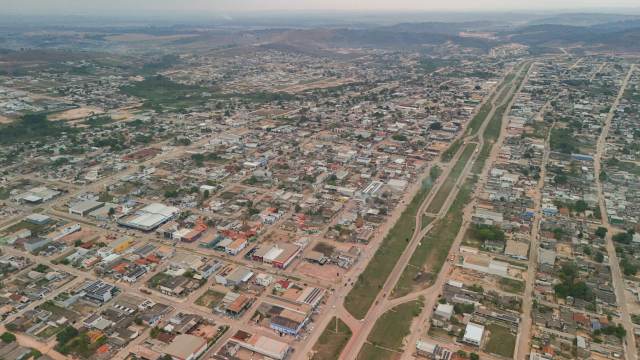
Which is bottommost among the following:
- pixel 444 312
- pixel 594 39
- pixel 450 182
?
pixel 444 312

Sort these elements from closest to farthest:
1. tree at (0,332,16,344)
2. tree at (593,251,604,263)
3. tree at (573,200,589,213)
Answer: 1. tree at (0,332,16,344)
2. tree at (593,251,604,263)
3. tree at (573,200,589,213)

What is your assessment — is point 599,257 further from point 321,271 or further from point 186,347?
point 186,347

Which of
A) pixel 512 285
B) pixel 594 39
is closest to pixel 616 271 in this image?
pixel 512 285

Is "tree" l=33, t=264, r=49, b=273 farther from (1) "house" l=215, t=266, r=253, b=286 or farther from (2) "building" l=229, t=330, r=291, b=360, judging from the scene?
(2) "building" l=229, t=330, r=291, b=360

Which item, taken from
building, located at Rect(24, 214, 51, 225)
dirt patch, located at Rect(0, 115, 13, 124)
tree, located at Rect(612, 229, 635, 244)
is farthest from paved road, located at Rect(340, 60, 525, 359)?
dirt patch, located at Rect(0, 115, 13, 124)

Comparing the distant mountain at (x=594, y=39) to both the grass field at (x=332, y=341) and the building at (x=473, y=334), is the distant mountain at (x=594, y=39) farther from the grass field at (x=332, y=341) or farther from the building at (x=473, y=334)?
the grass field at (x=332, y=341)

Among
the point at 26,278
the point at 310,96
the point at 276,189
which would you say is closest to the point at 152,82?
the point at 310,96
